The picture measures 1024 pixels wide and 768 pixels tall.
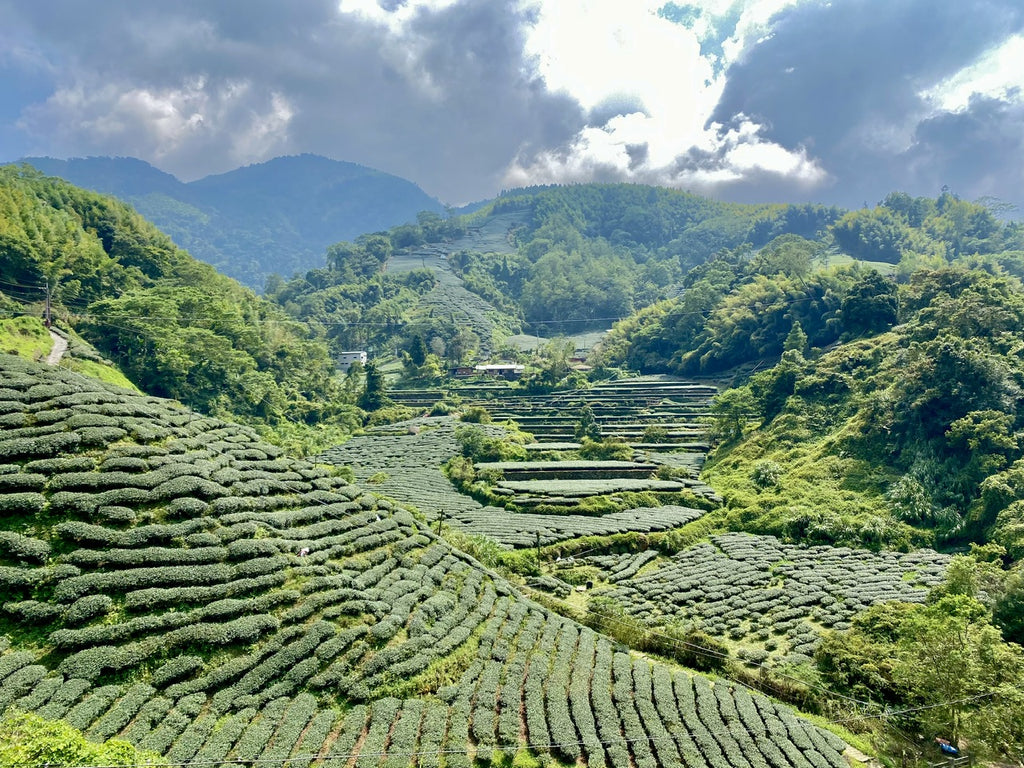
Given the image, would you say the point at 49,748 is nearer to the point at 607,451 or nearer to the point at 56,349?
the point at 56,349

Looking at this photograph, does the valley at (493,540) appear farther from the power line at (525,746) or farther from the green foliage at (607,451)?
the green foliage at (607,451)

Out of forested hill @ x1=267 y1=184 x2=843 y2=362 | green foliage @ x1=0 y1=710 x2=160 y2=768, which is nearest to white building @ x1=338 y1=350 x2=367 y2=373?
forested hill @ x1=267 y1=184 x2=843 y2=362

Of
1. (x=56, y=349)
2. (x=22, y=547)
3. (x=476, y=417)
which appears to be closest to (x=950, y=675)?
(x=22, y=547)

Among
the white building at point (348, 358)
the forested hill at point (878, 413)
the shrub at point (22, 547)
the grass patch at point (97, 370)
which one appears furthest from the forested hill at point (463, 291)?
the shrub at point (22, 547)

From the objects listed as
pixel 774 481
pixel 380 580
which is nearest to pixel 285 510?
pixel 380 580

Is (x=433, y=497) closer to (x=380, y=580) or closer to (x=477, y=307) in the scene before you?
(x=380, y=580)
